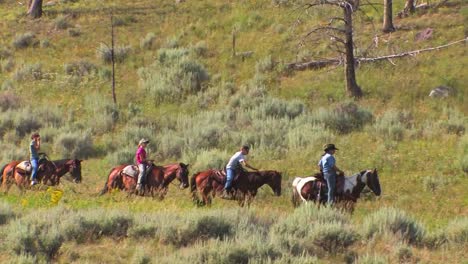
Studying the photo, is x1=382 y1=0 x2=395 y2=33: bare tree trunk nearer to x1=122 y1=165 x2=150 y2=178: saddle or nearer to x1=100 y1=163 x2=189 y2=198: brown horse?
x1=100 y1=163 x2=189 y2=198: brown horse

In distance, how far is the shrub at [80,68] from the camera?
118 ft

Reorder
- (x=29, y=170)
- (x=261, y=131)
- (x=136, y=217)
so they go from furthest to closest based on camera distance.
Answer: (x=261, y=131) < (x=29, y=170) < (x=136, y=217)

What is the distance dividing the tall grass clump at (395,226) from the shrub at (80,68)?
26192 millimetres

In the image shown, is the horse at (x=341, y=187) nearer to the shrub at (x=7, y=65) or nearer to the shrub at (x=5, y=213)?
the shrub at (x=5, y=213)

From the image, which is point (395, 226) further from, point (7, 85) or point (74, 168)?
point (7, 85)

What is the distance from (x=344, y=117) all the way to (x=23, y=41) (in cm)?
2424

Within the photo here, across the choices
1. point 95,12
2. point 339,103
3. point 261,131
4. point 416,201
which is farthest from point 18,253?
point 95,12

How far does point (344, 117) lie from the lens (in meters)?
25.7

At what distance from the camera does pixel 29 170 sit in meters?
19.3

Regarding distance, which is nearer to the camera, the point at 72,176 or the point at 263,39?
the point at 72,176

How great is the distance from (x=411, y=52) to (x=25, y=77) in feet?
70.2

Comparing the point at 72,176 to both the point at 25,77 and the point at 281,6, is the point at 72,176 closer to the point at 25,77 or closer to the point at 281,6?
the point at 25,77

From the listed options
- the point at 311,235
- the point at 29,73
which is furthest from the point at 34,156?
the point at 29,73

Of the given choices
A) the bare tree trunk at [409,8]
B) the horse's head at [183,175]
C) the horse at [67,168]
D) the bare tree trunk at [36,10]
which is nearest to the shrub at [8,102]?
the horse at [67,168]
